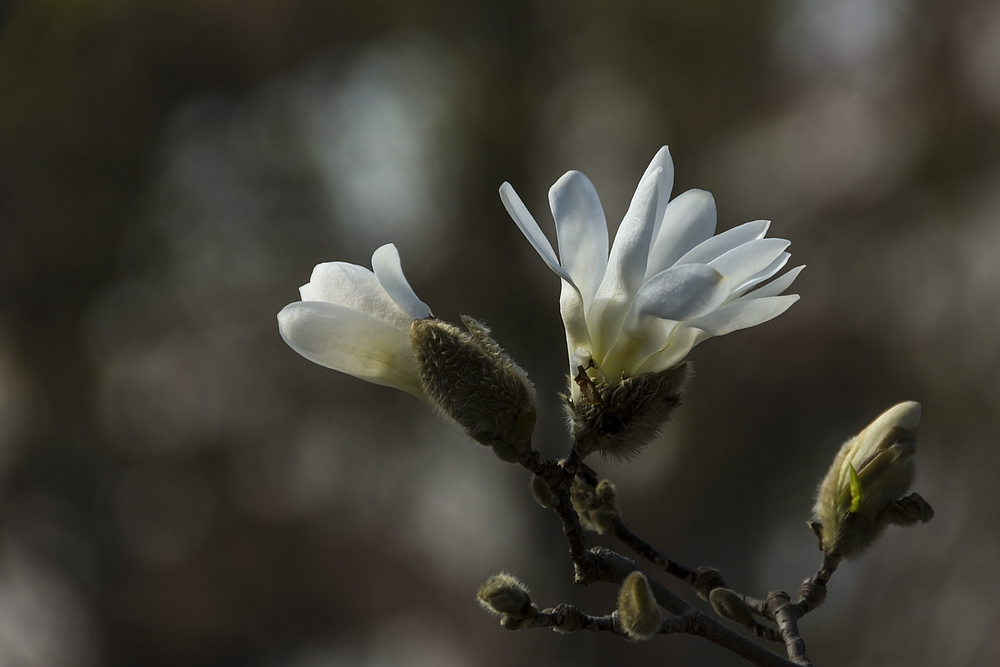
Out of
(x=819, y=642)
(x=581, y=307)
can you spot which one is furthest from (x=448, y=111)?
(x=581, y=307)

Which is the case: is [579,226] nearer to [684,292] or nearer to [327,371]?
[684,292]

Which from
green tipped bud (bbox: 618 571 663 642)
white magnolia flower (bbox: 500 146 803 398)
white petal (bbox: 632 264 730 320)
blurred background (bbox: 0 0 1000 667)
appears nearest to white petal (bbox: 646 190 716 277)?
white magnolia flower (bbox: 500 146 803 398)

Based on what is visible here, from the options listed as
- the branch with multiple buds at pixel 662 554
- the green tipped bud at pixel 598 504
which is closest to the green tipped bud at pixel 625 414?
the branch with multiple buds at pixel 662 554

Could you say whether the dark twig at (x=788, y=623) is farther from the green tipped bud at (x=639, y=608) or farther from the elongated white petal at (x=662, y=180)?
the elongated white petal at (x=662, y=180)

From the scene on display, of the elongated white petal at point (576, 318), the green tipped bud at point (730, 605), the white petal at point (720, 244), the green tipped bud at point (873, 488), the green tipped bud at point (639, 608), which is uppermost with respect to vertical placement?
the white petal at point (720, 244)

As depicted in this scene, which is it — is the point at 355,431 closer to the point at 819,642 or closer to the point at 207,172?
the point at 207,172

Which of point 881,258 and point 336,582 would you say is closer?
point 881,258

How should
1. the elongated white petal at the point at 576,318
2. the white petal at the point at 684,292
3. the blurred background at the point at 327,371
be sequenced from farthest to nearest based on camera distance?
the blurred background at the point at 327,371
the elongated white petal at the point at 576,318
the white petal at the point at 684,292
